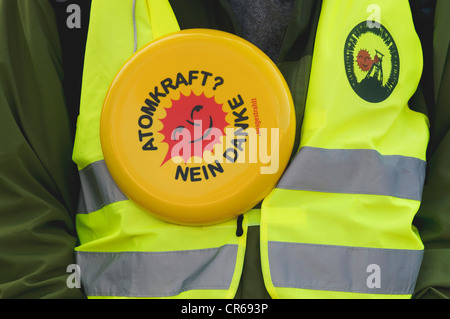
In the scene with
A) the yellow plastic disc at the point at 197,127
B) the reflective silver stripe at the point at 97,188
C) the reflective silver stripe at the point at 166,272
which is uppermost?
the yellow plastic disc at the point at 197,127

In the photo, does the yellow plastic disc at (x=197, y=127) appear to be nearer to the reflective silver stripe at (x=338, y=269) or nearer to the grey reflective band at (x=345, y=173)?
the grey reflective band at (x=345, y=173)

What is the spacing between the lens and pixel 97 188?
4.72 feet

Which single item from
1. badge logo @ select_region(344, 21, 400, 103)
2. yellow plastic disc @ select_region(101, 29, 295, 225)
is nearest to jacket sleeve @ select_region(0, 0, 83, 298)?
yellow plastic disc @ select_region(101, 29, 295, 225)

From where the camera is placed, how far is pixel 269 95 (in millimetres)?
1392

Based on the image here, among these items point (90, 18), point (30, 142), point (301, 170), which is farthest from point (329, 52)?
point (30, 142)

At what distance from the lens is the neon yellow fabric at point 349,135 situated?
1360 mm

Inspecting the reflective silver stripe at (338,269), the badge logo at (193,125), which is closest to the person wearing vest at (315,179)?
the reflective silver stripe at (338,269)

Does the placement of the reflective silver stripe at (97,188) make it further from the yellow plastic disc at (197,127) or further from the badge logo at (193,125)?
the badge logo at (193,125)

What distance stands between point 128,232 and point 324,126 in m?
0.58

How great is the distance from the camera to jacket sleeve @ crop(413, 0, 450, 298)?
55.6 inches

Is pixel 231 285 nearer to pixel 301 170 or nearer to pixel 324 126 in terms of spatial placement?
pixel 301 170

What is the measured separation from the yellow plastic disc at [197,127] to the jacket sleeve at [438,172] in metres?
0.44

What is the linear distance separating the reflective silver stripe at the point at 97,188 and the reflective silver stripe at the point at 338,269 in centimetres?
44

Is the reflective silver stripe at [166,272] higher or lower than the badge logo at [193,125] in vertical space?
lower
